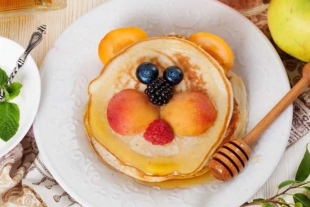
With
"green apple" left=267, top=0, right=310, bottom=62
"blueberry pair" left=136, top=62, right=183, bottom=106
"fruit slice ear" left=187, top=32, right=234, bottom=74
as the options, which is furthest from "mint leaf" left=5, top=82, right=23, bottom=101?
"green apple" left=267, top=0, right=310, bottom=62

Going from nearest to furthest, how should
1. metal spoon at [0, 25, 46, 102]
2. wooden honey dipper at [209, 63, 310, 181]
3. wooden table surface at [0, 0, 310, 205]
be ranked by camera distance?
wooden honey dipper at [209, 63, 310, 181], metal spoon at [0, 25, 46, 102], wooden table surface at [0, 0, 310, 205]

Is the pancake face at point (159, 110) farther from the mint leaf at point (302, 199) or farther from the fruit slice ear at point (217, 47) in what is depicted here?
the mint leaf at point (302, 199)

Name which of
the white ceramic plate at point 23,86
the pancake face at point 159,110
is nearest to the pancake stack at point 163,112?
the pancake face at point 159,110

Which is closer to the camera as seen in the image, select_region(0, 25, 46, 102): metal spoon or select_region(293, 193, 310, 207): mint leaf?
select_region(293, 193, 310, 207): mint leaf

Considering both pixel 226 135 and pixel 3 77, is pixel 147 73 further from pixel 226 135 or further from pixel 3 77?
pixel 3 77

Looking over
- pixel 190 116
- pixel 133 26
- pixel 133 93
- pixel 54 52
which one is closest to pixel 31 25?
pixel 54 52

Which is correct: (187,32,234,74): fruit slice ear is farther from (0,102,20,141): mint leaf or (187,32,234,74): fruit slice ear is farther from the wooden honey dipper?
(0,102,20,141): mint leaf
